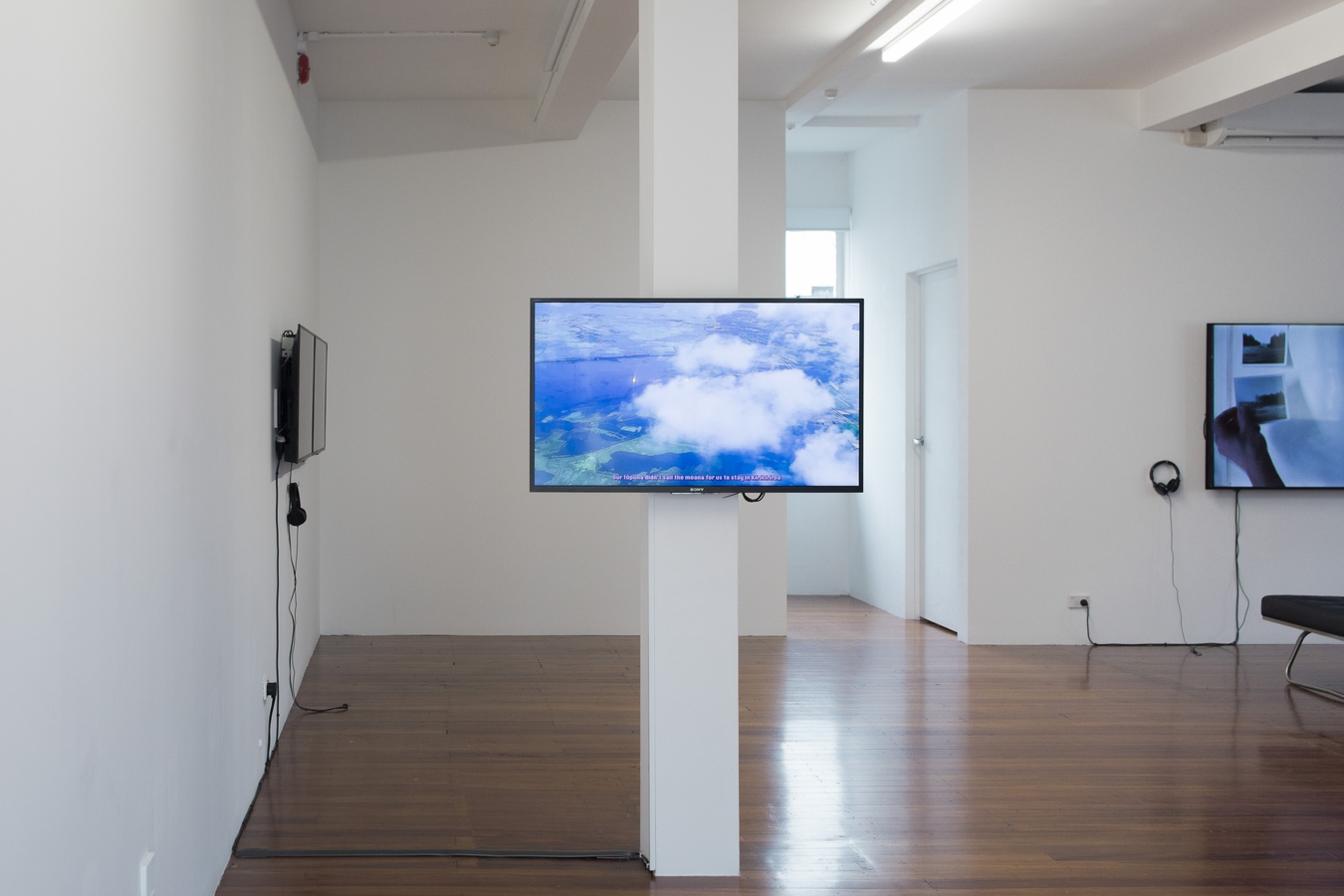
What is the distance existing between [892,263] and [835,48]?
2.24 m

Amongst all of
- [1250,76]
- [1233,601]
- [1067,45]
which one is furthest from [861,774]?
[1250,76]

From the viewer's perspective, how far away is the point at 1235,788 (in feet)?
13.0

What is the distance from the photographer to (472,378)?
22.1 ft

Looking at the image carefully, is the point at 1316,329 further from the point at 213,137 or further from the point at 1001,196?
the point at 213,137

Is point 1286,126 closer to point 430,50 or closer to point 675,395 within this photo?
point 430,50

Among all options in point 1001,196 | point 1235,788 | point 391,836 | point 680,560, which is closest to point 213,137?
point 680,560

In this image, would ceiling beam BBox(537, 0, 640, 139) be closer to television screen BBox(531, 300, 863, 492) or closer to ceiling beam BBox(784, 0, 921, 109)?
ceiling beam BBox(784, 0, 921, 109)

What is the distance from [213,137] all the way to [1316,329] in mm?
6051

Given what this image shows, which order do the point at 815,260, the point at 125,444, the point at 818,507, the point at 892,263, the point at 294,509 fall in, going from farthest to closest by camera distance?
the point at 815,260 → the point at 818,507 → the point at 892,263 → the point at 294,509 → the point at 125,444

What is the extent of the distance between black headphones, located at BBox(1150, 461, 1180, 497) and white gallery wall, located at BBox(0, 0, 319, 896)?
199 inches

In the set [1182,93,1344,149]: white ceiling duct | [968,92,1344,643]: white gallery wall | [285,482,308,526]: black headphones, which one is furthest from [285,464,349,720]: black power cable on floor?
[1182,93,1344,149]: white ceiling duct

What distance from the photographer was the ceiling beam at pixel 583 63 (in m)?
4.48

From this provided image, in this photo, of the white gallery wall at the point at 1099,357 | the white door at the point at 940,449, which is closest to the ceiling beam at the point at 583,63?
the white gallery wall at the point at 1099,357

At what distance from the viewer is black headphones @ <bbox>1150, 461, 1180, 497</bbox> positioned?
6.48 metres
